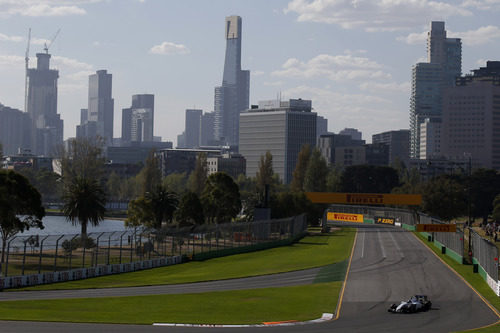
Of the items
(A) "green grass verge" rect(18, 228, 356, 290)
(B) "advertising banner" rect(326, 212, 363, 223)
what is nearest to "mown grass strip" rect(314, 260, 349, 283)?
(A) "green grass verge" rect(18, 228, 356, 290)

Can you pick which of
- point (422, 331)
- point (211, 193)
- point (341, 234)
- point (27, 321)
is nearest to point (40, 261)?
point (27, 321)

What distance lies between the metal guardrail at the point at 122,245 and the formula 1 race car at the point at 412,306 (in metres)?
30.5

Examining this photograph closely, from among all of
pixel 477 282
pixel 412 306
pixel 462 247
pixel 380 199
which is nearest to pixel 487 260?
pixel 477 282

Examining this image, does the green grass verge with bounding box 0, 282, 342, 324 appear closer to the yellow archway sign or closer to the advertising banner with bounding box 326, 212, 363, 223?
the yellow archway sign

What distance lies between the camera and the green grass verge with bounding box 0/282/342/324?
45281 millimetres

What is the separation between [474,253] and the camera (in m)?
80.1

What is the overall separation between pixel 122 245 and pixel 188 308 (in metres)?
28.0

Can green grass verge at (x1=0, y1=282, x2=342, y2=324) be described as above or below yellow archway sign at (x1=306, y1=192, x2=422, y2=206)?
below

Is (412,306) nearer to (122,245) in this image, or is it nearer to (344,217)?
(122,245)

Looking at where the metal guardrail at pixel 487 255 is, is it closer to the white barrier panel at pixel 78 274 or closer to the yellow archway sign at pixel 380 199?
the white barrier panel at pixel 78 274

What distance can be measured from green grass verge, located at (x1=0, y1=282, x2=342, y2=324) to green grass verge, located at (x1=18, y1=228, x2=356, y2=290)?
1167 centimetres

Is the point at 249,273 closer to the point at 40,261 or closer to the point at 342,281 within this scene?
the point at 342,281

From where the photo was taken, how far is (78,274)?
70125 millimetres

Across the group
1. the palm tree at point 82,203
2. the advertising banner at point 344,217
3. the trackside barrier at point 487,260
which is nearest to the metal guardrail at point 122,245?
the palm tree at point 82,203
